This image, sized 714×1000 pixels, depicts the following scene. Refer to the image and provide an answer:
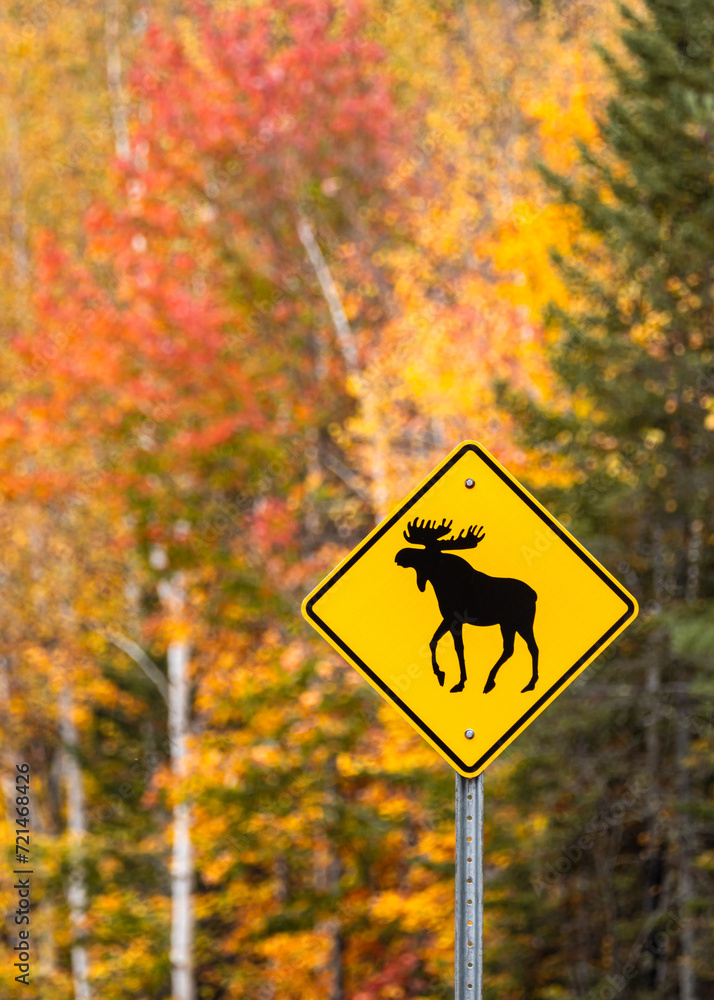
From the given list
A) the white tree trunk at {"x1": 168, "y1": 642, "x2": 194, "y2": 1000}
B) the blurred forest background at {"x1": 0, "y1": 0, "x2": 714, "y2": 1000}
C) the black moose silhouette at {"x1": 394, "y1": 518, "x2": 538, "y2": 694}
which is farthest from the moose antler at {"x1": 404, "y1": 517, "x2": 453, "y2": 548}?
the white tree trunk at {"x1": 168, "y1": 642, "x2": 194, "y2": 1000}

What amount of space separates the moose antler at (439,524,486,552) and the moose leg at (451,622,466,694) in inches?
7.3

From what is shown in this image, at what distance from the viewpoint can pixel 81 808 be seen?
47.6 feet

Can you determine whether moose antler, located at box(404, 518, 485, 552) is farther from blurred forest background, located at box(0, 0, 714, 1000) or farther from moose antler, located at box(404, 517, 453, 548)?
blurred forest background, located at box(0, 0, 714, 1000)

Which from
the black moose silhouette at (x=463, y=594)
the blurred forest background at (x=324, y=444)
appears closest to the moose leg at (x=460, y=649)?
the black moose silhouette at (x=463, y=594)

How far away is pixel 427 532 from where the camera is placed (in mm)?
2385

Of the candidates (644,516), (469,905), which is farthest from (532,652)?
(644,516)

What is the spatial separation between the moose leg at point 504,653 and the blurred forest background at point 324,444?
4.11m

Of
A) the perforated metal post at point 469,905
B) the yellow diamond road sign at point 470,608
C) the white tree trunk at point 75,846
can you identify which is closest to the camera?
the perforated metal post at point 469,905

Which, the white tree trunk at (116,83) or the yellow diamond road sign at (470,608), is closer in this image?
the yellow diamond road sign at (470,608)

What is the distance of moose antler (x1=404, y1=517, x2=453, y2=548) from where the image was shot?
7.80ft

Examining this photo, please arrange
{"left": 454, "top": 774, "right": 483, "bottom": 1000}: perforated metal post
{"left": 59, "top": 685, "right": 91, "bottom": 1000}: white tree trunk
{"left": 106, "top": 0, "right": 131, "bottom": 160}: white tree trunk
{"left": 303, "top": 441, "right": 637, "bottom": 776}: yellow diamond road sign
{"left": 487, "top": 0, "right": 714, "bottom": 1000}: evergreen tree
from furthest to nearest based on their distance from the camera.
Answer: {"left": 106, "top": 0, "right": 131, "bottom": 160}: white tree trunk, {"left": 59, "top": 685, "right": 91, "bottom": 1000}: white tree trunk, {"left": 487, "top": 0, "right": 714, "bottom": 1000}: evergreen tree, {"left": 303, "top": 441, "right": 637, "bottom": 776}: yellow diamond road sign, {"left": 454, "top": 774, "right": 483, "bottom": 1000}: perforated metal post

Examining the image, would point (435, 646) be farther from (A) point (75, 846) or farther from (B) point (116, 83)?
(B) point (116, 83)

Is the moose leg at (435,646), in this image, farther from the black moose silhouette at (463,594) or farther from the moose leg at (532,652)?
the moose leg at (532,652)

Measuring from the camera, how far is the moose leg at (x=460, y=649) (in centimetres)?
234
